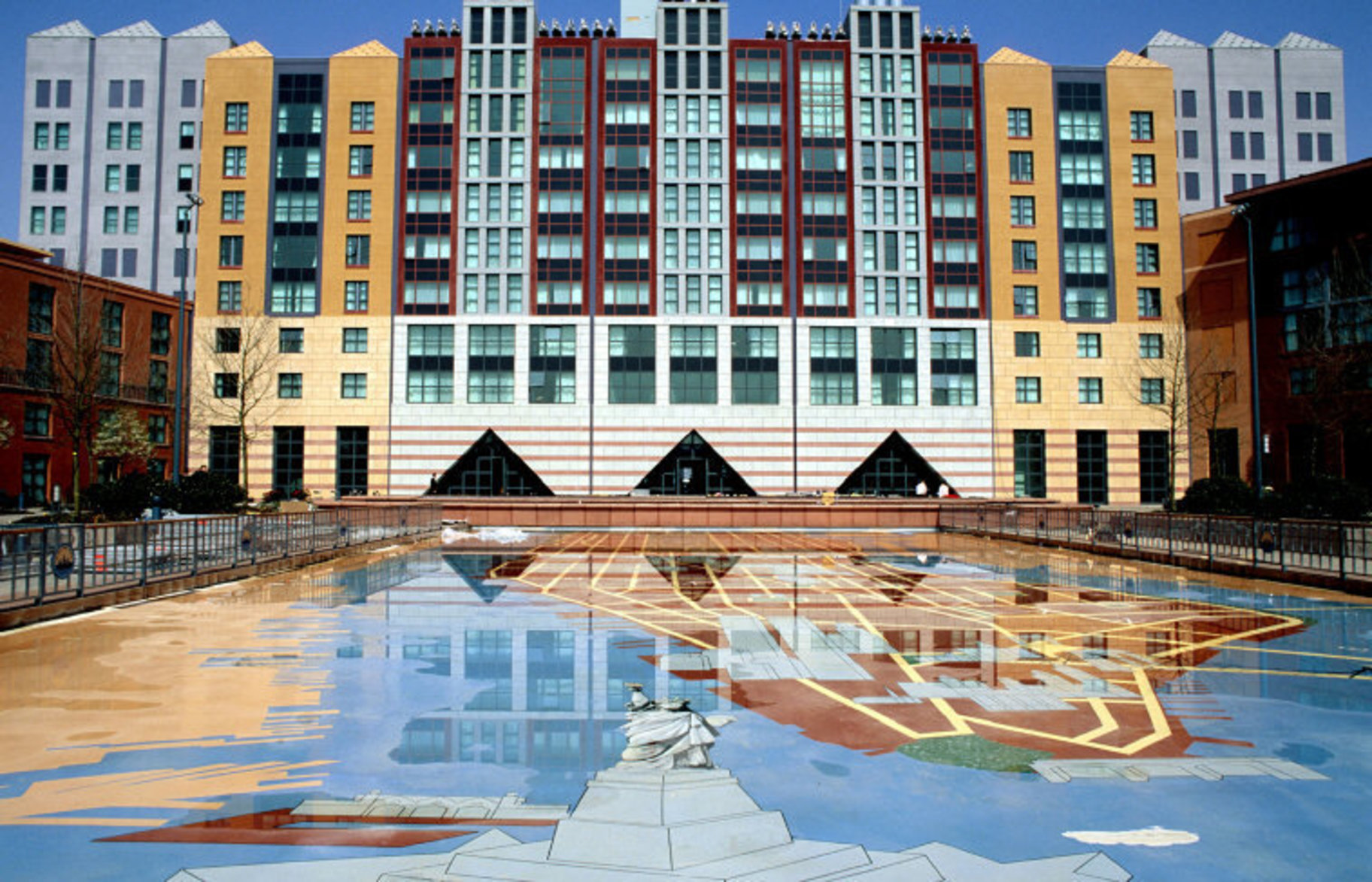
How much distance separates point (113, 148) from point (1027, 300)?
7511cm

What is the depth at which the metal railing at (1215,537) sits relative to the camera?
20.8 metres

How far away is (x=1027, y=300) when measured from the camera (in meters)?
61.7

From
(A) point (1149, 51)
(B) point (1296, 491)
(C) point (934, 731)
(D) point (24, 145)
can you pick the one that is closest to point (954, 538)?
(B) point (1296, 491)

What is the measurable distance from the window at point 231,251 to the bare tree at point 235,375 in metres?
3.98

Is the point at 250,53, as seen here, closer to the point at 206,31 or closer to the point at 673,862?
the point at 206,31

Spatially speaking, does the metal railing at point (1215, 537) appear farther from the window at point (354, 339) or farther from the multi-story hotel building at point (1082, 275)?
the window at point (354, 339)

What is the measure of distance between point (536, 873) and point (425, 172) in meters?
61.7

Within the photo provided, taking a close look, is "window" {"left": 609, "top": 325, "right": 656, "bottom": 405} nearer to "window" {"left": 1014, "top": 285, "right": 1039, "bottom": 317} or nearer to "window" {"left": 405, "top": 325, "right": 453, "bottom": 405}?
"window" {"left": 405, "top": 325, "right": 453, "bottom": 405}

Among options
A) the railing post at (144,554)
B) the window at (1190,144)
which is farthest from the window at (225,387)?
the window at (1190,144)

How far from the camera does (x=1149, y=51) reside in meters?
73.8

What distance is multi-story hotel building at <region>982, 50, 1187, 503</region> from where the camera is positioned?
2403 inches

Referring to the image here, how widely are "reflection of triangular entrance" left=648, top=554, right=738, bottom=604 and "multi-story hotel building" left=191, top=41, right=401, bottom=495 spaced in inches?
1413

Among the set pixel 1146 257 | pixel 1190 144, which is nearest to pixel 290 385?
pixel 1146 257

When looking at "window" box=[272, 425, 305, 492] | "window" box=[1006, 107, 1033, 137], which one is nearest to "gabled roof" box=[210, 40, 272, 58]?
"window" box=[272, 425, 305, 492]
